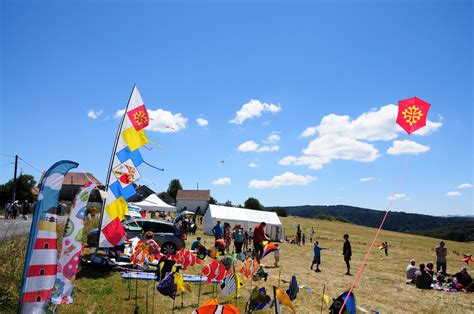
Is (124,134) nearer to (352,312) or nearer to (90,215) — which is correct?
(352,312)

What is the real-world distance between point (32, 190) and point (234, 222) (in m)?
40.7

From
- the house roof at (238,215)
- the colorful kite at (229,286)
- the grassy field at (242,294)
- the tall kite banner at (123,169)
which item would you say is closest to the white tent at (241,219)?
the house roof at (238,215)

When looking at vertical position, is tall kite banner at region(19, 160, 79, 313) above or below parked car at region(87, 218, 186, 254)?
above

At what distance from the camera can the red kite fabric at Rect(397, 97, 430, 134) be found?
9125 millimetres

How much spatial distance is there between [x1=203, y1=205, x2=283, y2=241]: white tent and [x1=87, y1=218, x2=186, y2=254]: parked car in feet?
44.1

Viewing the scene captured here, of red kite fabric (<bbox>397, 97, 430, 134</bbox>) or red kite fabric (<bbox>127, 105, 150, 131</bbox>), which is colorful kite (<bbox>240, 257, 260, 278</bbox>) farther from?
red kite fabric (<bbox>127, 105, 150, 131</bbox>)

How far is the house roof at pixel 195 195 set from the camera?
7318 centimetres

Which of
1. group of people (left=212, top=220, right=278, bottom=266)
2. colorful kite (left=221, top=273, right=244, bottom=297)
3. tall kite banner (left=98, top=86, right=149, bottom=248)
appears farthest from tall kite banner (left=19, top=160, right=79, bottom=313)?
group of people (left=212, top=220, right=278, bottom=266)

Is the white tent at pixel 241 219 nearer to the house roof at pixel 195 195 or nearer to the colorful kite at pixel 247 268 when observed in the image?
the colorful kite at pixel 247 268

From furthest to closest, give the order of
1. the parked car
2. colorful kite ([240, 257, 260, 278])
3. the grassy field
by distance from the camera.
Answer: the parked car, colorful kite ([240, 257, 260, 278]), the grassy field

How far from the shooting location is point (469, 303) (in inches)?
449

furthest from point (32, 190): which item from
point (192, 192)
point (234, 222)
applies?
point (234, 222)

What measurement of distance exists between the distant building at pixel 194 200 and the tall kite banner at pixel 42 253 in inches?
2620

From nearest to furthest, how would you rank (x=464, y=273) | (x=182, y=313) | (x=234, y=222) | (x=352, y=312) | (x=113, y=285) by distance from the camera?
(x=352, y=312) < (x=182, y=313) < (x=113, y=285) < (x=464, y=273) < (x=234, y=222)
